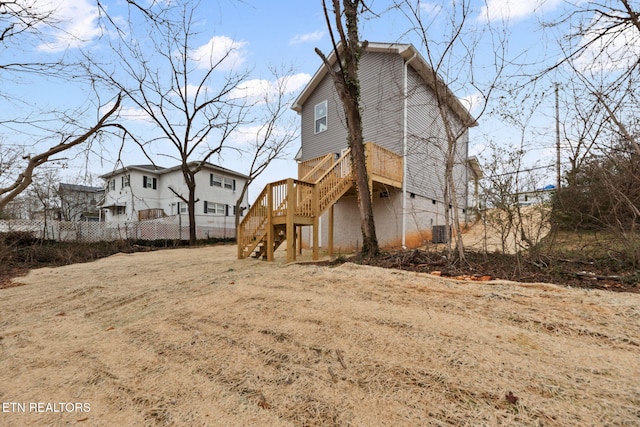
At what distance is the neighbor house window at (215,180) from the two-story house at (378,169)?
572 inches

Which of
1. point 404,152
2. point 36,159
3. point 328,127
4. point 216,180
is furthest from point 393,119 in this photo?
point 216,180

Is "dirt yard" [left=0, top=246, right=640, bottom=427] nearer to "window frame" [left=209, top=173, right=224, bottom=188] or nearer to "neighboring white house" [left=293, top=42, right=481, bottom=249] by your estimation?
"neighboring white house" [left=293, top=42, right=481, bottom=249]

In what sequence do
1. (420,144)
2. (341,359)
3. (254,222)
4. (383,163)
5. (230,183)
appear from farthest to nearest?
(230,183) < (420,144) < (383,163) < (254,222) < (341,359)

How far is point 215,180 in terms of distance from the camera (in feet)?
82.4

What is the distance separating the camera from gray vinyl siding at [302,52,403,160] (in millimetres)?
10148

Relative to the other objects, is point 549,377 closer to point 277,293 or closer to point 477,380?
point 477,380

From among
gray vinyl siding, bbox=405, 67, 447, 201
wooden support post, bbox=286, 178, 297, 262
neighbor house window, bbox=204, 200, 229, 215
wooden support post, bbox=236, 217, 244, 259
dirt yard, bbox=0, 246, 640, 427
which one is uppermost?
gray vinyl siding, bbox=405, 67, 447, 201

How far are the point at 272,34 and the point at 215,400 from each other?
14.8 ft

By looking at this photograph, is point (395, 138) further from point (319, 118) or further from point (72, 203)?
point (72, 203)

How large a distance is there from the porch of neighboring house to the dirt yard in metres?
3.49

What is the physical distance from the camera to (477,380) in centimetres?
188

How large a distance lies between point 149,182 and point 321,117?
18.6 metres

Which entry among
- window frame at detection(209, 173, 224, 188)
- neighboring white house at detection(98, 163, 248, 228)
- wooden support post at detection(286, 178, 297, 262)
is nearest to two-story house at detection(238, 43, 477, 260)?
wooden support post at detection(286, 178, 297, 262)

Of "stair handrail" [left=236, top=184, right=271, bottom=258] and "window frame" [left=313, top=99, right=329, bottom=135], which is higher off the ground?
"window frame" [left=313, top=99, right=329, bottom=135]
